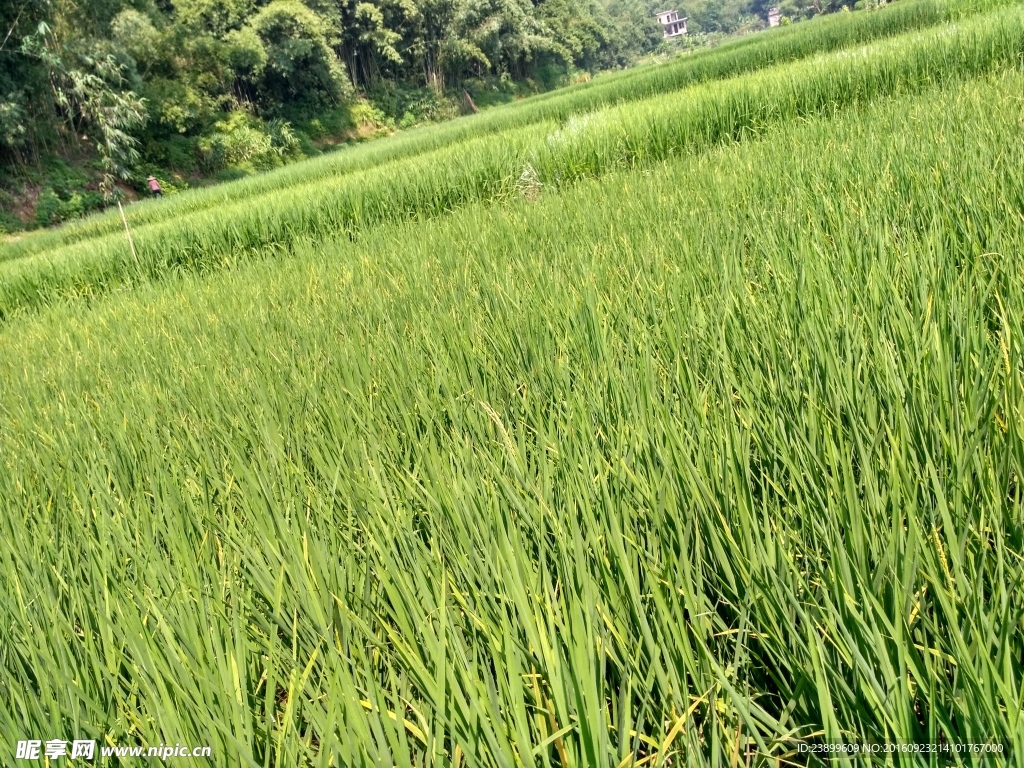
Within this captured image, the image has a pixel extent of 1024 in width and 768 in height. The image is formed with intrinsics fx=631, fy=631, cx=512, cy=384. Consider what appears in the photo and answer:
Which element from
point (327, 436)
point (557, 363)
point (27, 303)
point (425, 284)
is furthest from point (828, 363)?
point (27, 303)

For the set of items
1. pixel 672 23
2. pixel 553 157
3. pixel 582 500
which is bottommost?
pixel 582 500

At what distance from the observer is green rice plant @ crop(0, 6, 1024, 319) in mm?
4734

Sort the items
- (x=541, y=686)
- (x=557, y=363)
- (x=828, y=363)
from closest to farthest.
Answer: (x=541, y=686) → (x=828, y=363) → (x=557, y=363)

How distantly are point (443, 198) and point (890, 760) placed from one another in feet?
16.3

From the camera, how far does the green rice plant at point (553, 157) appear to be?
15.5ft

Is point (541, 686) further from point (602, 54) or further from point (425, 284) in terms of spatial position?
point (602, 54)

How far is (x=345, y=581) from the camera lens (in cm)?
77

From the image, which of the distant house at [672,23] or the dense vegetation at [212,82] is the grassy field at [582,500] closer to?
the dense vegetation at [212,82]

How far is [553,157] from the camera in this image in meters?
4.75

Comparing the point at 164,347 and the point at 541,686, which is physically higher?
the point at 164,347

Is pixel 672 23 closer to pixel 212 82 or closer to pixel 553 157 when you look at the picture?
pixel 212 82

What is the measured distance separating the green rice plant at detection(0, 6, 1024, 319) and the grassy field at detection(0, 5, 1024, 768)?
2.58 m

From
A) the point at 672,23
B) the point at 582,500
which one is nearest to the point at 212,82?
the point at 582,500

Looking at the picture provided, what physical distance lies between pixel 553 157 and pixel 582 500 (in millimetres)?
4427
